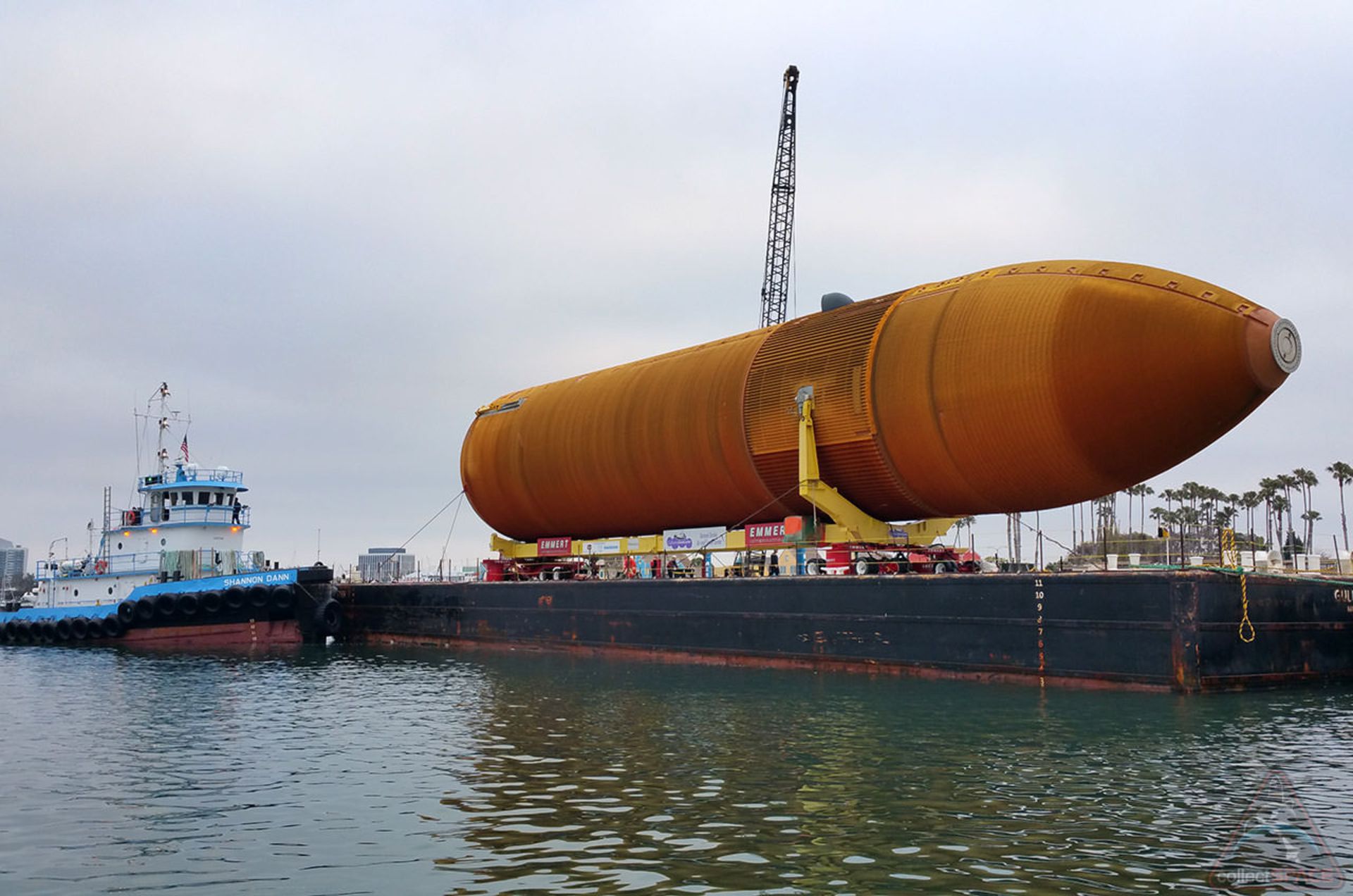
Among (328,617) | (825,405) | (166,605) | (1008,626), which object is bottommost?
(328,617)

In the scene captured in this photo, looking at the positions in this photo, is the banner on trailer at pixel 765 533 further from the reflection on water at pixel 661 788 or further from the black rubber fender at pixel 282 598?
the black rubber fender at pixel 282 598

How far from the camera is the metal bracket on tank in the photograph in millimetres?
25141

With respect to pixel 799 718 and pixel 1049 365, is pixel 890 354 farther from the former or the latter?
pixel 799 718

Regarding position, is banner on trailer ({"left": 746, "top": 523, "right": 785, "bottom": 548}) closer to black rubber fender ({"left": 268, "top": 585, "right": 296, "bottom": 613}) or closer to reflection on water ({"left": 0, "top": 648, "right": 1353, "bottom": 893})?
reflection on water ({"left": 0, "top": 648, "right": 1353, "bottom": 893})

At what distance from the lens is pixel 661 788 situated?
38.2 feet

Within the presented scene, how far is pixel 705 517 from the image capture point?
97.3 ft

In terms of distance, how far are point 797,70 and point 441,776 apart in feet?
209

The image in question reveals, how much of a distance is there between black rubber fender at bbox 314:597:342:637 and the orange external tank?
38.0 feet

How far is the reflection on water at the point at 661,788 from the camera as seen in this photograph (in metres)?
8.65

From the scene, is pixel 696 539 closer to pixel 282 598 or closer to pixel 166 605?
pixel 282 598

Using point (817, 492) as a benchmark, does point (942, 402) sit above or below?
above

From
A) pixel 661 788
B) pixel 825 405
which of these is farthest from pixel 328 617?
pixel 661 788

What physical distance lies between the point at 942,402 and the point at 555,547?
53.6ft

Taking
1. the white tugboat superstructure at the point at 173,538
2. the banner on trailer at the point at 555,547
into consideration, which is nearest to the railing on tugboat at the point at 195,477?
the white tugboat superstructure at the point at 173,538
